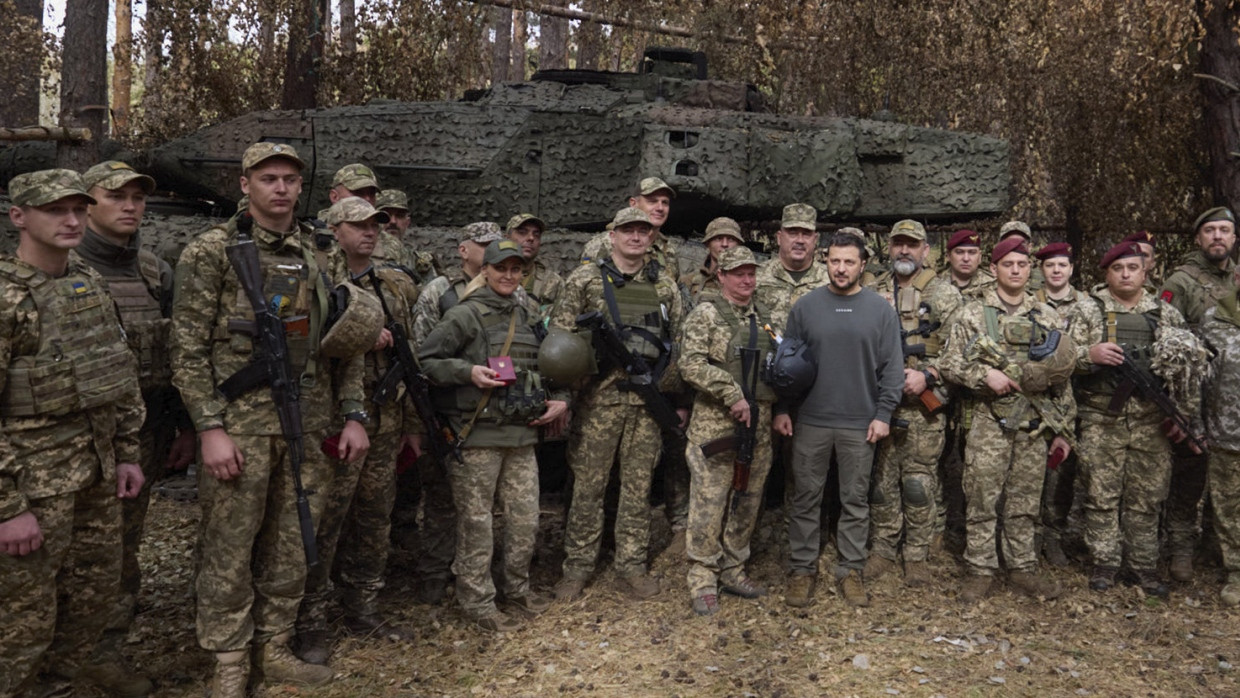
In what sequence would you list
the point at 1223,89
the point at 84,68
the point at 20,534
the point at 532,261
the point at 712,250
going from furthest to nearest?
the point at 84,68 → the point at 1223,89 → the point at 712,250 → the point at 532,261 → the point at 20,534

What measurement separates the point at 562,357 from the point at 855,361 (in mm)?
1786

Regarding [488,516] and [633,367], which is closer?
[488,516]

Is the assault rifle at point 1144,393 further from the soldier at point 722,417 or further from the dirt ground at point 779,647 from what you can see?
the soldier at point 722,417

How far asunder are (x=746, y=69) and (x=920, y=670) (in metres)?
10.7

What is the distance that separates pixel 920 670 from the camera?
5211mm

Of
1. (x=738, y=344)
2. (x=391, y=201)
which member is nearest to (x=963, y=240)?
(x=738, y=344)

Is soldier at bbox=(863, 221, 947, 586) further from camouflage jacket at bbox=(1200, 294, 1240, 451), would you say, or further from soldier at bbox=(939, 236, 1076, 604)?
camouflage jacket at bbox=(1200, 294, 1240, 451)

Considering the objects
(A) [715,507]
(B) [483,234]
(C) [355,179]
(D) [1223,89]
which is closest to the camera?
(A) [715,507]

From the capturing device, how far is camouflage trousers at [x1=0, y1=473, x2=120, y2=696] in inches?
156

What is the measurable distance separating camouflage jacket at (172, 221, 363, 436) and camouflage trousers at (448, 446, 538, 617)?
1.16m

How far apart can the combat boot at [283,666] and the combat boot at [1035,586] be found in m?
4.38

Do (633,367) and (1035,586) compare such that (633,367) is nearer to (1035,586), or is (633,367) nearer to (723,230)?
(723,230)

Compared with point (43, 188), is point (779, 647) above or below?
below

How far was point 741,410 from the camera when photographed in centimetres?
563
